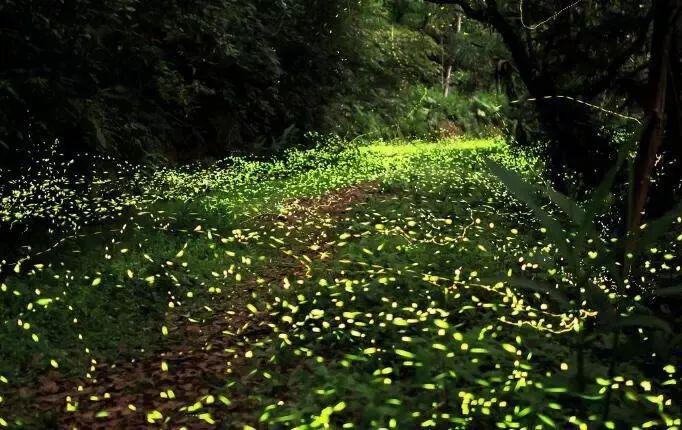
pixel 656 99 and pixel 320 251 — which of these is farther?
pixel 320 251

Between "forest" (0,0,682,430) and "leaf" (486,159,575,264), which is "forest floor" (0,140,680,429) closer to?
"forest" (0,0,682,430)

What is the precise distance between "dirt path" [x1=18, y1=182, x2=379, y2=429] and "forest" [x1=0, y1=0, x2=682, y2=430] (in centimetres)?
2

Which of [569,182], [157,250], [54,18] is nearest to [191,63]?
[54,18]

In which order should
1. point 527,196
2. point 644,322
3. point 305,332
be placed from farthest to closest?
point 305,332
point 527,196
point 644,322

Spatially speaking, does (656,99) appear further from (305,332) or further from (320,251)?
(320,251)

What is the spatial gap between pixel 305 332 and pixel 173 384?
1.35 metres

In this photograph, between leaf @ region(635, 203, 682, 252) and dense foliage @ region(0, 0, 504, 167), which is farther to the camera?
dense foliage @ region(0, 0, 504, 167)

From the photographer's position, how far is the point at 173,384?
512 centimetres

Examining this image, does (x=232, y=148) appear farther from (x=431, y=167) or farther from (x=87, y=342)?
(x=87, y=342)

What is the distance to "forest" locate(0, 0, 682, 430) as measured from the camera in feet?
14.4

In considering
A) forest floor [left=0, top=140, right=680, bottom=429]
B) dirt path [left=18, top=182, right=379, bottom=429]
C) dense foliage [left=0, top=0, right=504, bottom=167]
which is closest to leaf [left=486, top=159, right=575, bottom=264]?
forest floor [left=0, top=140, right=680, bottom=429]

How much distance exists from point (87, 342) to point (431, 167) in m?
9.97

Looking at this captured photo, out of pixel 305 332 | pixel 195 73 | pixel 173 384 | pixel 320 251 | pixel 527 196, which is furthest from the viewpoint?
pixel 195 73

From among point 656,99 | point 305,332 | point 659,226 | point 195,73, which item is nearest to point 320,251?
point 305,332
